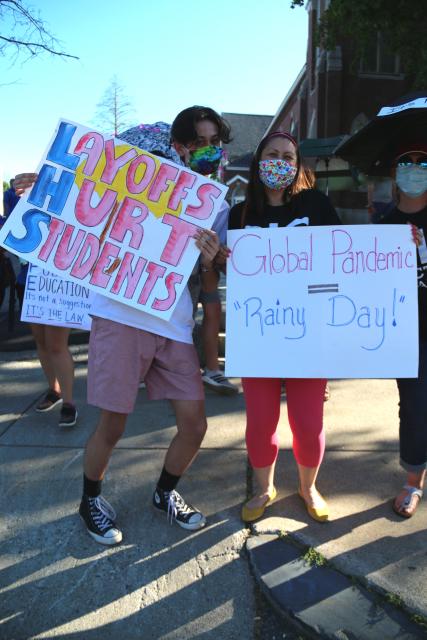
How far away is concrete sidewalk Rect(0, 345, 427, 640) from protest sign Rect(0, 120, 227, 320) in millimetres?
1143

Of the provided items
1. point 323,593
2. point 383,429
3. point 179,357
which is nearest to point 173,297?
point 179,357

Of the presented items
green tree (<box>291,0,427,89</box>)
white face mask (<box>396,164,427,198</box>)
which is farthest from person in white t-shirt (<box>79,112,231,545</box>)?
green tree (<box>291,0,427,89</box>)

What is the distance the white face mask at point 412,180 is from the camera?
246cm

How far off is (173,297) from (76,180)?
2.17ft

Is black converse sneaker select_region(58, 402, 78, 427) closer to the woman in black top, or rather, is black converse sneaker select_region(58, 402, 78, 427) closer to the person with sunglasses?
the woman in black top

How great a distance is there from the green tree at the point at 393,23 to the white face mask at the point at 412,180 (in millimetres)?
7107

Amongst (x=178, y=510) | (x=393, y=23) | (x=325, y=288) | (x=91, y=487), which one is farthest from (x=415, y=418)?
(x=393, y=23)

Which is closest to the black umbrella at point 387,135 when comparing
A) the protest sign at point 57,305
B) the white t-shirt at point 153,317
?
the white t-shirt at point 153,317

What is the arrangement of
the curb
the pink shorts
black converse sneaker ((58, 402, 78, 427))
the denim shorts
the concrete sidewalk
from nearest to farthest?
the curb
the concrete sidewalk
the pink shorts
the denim shorts
black converse sneaker ((58, 402, 78, 427))

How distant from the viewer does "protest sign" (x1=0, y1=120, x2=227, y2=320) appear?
7.55 feet

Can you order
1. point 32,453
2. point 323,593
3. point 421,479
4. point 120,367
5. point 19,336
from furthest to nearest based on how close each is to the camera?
point 19,336
point 32,453
point 421,479
point 120,367
point 323,593

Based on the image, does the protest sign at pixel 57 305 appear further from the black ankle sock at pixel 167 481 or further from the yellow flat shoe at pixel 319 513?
the yellow flat shoe at pixel 319 513

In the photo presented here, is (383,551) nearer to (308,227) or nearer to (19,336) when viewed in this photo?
(308,227)

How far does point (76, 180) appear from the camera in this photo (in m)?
2.31
